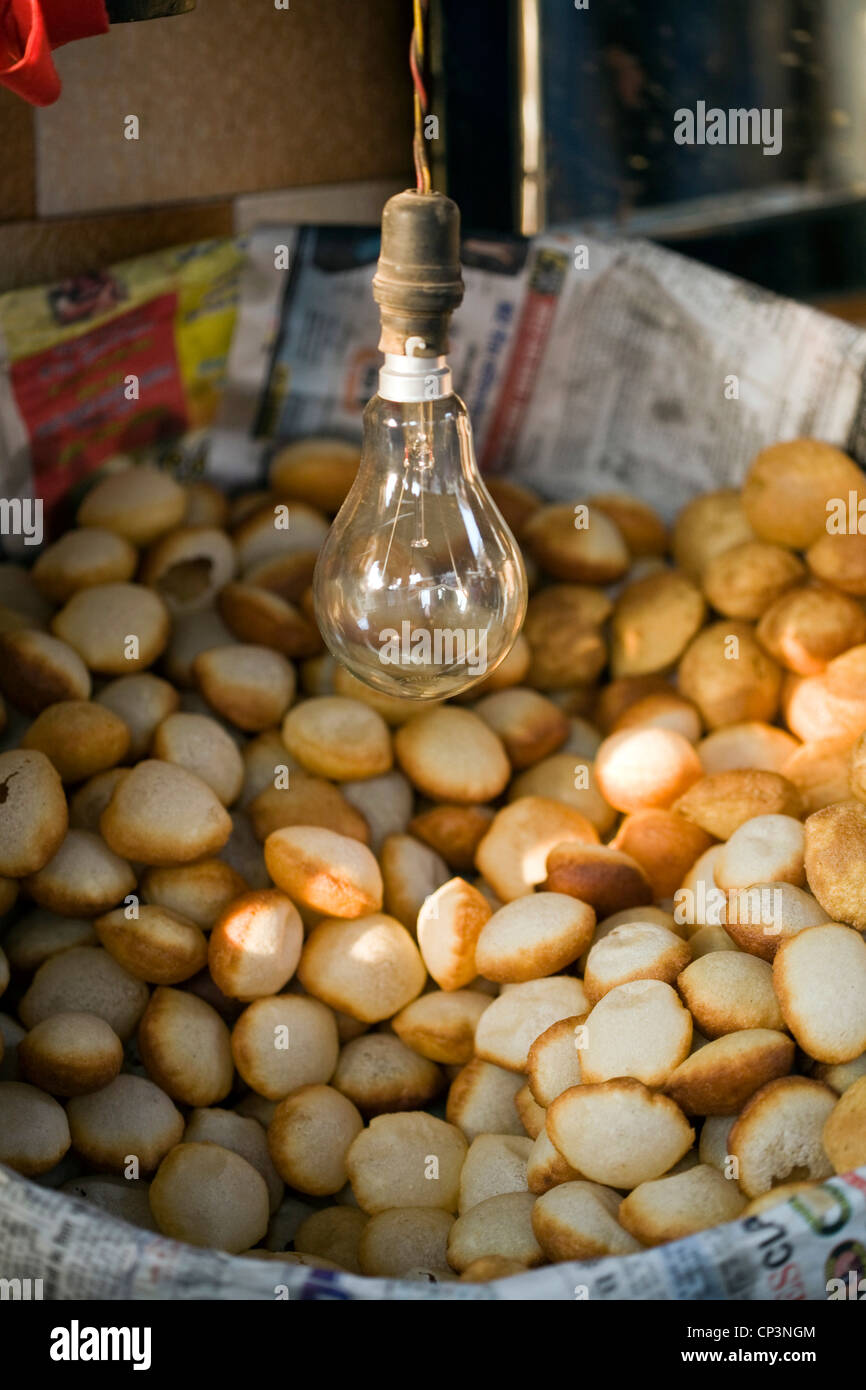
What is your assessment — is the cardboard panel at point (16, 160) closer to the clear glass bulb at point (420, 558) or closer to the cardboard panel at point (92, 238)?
the cardboard panel at point (92, 238)

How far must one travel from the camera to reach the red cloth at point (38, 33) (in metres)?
0.82

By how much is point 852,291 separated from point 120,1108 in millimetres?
1764

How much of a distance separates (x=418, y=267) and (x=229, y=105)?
3.22 ft

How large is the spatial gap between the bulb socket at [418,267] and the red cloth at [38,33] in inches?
10.1

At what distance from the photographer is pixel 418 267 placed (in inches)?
29.1

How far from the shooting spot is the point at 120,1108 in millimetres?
1058

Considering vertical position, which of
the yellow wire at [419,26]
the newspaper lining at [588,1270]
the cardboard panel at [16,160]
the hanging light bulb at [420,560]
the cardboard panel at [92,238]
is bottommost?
the newspaper lining at [588,1270]

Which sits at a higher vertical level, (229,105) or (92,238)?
(229,105)

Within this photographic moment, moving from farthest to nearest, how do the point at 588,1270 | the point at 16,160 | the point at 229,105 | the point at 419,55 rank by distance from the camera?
the point at 229,105 < the point at 16,160 < the point at 588,1270 < the point at 419,55

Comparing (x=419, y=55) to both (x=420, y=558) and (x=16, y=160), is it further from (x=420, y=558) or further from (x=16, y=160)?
(x=16, y=160)

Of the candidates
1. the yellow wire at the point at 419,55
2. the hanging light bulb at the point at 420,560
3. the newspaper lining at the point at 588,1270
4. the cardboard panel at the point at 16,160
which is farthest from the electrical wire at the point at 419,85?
the cardboard panel at the point at 16,160

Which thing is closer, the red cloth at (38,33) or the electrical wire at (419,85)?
the electrical wire at (419,85)

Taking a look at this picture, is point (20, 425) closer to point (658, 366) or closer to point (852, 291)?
point (658, 366)

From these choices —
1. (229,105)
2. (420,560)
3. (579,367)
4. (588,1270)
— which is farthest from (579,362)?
(588,1270)
